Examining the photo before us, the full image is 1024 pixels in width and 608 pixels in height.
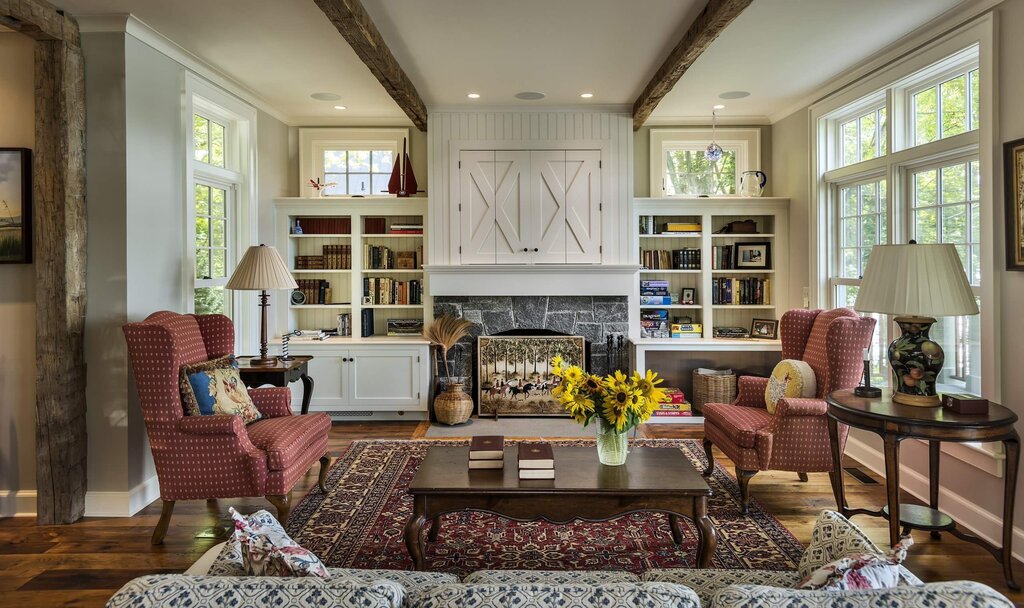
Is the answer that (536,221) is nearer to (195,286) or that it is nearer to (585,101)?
(585,101)

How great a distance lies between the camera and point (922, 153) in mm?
3672

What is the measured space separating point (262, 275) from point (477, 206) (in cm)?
212

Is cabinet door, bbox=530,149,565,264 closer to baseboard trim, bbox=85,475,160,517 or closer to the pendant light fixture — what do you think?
the pendant light fixture

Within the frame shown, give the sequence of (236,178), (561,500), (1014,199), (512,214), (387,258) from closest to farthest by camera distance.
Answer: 1. (561,500)
2. (1014,199)
3. (236,178)
4. (512,214)
5. (387,258)

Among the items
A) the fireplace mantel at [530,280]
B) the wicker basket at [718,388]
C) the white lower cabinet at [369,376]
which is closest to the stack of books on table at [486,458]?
the white lower cabinet at [369,376]

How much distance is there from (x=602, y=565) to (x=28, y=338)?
3.30 meters

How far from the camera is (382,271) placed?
5.74 meters

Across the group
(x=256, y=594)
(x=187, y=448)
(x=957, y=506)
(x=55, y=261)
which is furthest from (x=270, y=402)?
(x=957, y=506)

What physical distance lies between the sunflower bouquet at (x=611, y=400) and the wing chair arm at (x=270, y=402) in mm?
1883

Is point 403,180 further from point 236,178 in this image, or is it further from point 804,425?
point 804,425

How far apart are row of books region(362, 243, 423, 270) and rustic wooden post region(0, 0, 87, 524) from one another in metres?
2.68

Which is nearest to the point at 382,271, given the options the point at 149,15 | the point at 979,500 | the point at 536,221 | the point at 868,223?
the point at 536,221

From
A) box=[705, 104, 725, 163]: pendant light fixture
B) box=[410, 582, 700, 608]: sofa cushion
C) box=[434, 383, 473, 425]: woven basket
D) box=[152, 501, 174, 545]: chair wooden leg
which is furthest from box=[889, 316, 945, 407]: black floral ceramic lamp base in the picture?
box=[152, 501, 174, 545]: chair wooden leg

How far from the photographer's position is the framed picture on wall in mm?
3219
